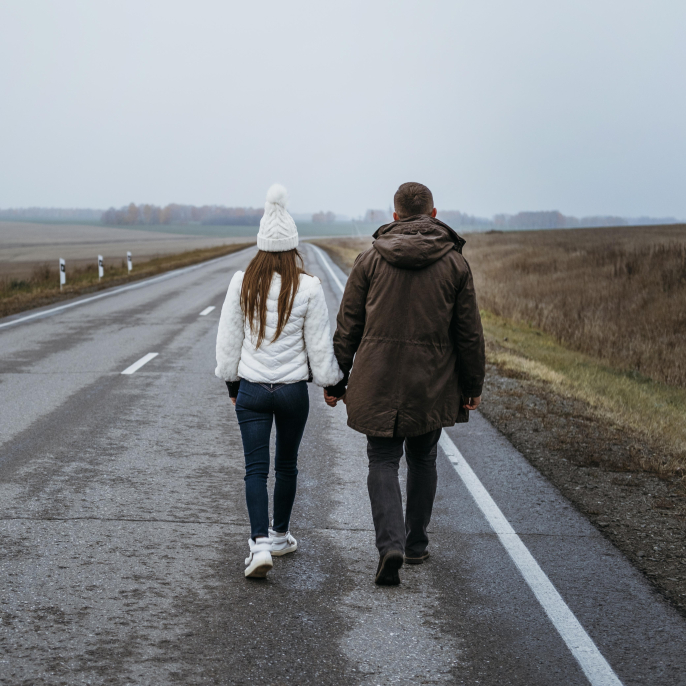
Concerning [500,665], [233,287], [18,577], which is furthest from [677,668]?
[18,577]

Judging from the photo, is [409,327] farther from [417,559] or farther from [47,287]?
[47,287]

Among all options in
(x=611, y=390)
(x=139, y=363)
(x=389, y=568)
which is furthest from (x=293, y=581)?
(x=611, y=390)

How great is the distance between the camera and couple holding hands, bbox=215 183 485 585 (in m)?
3.59

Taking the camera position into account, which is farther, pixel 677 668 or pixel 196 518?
pixel 196 518

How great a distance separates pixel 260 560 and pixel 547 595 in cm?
139

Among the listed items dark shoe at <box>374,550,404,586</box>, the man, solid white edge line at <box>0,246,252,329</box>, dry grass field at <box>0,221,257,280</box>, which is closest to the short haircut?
the man

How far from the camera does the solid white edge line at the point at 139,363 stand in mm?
9494

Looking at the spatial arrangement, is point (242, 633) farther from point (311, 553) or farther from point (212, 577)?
point (311, 553)

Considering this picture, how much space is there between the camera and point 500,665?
9.80ft

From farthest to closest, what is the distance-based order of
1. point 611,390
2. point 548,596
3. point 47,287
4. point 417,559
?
point 47,287 < point 611,390 < point 417,559 < point 548,596

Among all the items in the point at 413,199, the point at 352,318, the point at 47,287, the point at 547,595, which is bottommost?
the point at 547,595

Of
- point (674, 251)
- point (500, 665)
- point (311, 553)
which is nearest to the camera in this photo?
point (500, 665)

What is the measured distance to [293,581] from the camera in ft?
12.4

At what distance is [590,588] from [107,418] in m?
4.81
